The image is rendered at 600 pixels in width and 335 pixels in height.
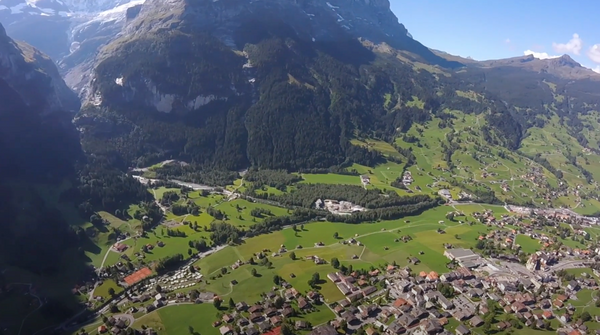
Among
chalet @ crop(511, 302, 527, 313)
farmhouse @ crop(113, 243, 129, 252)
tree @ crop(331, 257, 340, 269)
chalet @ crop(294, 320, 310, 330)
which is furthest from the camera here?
farmhouse @ crop(113, 243, 129, 252)

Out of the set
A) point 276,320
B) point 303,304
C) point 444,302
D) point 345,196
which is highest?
point 444,302

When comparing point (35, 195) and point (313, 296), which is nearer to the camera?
point (313, 296)

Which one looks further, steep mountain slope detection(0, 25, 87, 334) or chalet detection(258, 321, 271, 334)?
steep mountain slope detection(0, 25, 87, 334)

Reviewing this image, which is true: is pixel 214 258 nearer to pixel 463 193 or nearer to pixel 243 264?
pixel 243 264

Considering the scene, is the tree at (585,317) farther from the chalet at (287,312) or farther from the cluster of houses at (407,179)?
the cluster of houses at (407,179)

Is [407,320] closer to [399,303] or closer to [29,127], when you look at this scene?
[399,303]

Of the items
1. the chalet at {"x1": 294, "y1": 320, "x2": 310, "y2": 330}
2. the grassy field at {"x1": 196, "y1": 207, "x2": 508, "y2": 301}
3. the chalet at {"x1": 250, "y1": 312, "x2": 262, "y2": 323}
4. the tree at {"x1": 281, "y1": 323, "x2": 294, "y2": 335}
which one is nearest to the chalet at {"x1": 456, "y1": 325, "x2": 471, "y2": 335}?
the grassy field at {"x1": 196, "y1": 207, "x2": 508, "y2": 301}

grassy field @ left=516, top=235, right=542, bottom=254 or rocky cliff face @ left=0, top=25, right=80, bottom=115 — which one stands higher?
rocky cliff face @ left=0, top=25, right=80, bottom=115

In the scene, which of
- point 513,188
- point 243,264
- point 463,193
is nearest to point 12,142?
point 243,264

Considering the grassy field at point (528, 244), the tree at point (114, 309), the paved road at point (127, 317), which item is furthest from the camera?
the grassy field at point (528, 244)

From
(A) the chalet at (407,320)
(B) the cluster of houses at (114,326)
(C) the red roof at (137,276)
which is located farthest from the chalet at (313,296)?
(C) the red roof at (137,276)

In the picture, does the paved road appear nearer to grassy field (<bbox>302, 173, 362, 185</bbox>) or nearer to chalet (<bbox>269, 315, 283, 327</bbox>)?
chalet (<bbox>269, 315, 283, 327</bbox>)

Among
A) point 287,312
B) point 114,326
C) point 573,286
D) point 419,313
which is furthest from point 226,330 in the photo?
point 573,286
